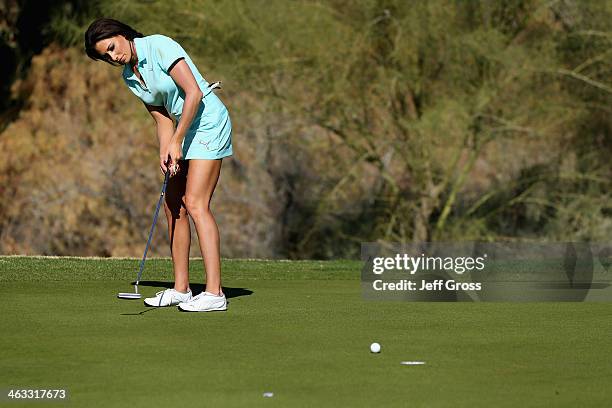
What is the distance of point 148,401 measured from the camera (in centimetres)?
363

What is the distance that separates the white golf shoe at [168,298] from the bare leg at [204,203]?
189 mm

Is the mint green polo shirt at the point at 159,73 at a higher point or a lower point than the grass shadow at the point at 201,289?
higher

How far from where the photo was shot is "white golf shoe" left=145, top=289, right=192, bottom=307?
5.94m

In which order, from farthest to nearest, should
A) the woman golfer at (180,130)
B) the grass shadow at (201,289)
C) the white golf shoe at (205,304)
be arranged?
the grass shadow at (201,289), the woman golfer at (180,130), the white golf shoe at (205,304)

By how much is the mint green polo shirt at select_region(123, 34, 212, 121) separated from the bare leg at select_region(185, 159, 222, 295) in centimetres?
29

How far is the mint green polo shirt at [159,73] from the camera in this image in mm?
5867

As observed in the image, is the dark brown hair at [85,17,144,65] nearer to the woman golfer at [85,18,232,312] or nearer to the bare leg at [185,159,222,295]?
the woman golfer at [85,18,232,312]

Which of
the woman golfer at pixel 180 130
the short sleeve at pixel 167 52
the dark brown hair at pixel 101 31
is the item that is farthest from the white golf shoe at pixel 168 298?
the dark brown hair at pixel 101 31

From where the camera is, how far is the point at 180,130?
5.84 metres

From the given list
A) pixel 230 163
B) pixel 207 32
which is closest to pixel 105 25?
pixel 207 32

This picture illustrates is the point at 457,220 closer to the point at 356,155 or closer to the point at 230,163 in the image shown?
the point at 356,155

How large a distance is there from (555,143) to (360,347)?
1264 centimetres

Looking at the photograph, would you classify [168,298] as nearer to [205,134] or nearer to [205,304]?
[205,304]

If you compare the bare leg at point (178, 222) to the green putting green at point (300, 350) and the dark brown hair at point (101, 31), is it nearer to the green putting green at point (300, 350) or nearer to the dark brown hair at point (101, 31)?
the green putting green at point (300, 350)
